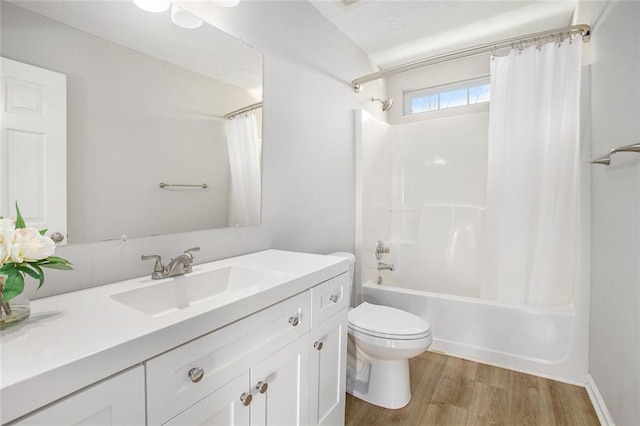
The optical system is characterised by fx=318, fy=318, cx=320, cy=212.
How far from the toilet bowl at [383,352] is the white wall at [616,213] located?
80 centimetres

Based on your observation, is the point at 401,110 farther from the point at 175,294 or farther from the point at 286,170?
the point at 175,294

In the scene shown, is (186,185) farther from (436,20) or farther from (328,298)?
(436,20)

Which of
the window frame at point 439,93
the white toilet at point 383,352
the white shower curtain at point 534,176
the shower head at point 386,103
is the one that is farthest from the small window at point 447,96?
the white toilet at point 383,352

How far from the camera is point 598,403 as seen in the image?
5.39 feet

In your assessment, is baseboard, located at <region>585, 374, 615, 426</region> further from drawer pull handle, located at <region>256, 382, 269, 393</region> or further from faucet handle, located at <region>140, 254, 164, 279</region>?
faucet handle, located at <region>140, 254, 164, 279</region>

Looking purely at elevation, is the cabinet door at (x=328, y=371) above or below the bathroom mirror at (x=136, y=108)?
below

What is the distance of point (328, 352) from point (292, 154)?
1125mm

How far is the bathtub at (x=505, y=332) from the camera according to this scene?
1.93 m

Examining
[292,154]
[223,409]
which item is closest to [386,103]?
[292,154]

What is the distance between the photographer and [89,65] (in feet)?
3.40

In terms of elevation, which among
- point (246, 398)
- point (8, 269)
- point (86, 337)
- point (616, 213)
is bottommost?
point (246, 398)

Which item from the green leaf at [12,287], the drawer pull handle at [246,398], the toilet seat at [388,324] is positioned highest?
the green leaf at [12,287]

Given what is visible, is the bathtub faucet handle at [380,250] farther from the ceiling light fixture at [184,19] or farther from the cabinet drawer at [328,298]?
the ceiling light fixture at [184,19]

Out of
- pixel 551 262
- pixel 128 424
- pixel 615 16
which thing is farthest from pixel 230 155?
pixel 551 262
